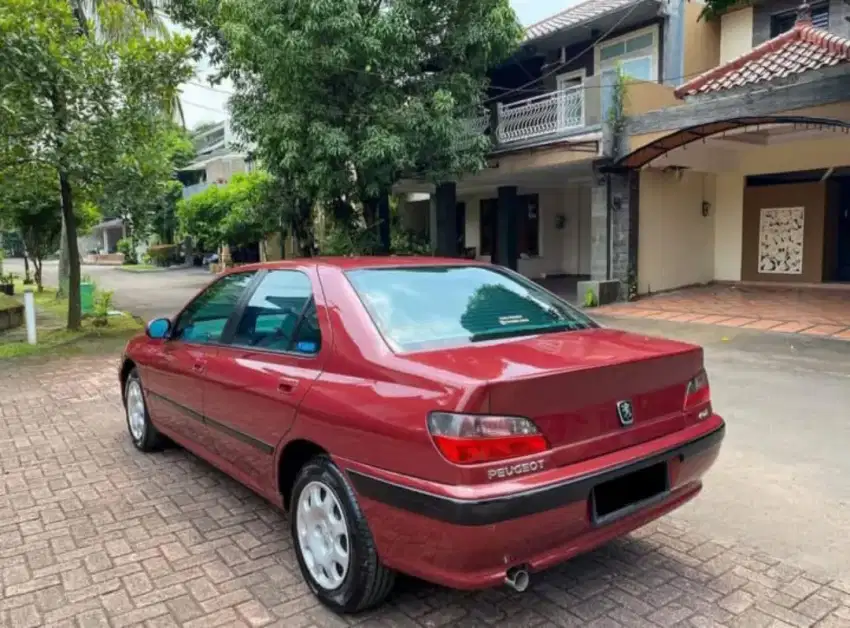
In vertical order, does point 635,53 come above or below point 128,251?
above

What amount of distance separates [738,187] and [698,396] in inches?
529

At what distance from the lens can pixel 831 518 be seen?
357cm

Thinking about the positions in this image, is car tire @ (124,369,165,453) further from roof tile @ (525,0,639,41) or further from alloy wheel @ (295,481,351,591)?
roof tile @ (525,0,639,41)

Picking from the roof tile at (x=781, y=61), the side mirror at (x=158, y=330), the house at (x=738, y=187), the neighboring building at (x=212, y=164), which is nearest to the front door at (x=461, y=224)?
the house at (x=738, y=187)

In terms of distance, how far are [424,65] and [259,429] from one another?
35.3 ft

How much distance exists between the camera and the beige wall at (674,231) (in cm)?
1321

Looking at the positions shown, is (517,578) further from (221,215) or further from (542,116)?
(221,215)

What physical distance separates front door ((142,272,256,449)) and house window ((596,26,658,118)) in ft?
40.8

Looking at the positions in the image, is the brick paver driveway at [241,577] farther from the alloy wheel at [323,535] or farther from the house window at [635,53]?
the house window at [635,53]

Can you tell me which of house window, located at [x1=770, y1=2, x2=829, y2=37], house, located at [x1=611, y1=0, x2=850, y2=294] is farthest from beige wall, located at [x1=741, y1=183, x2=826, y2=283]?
house window, located at [x1=770, y1=2, x2=829, y2=37]

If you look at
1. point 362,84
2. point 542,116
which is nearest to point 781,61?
point 542,116

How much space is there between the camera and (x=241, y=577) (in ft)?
9.93

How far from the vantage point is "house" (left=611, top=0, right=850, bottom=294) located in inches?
459

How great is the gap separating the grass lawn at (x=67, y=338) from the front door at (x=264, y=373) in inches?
278
